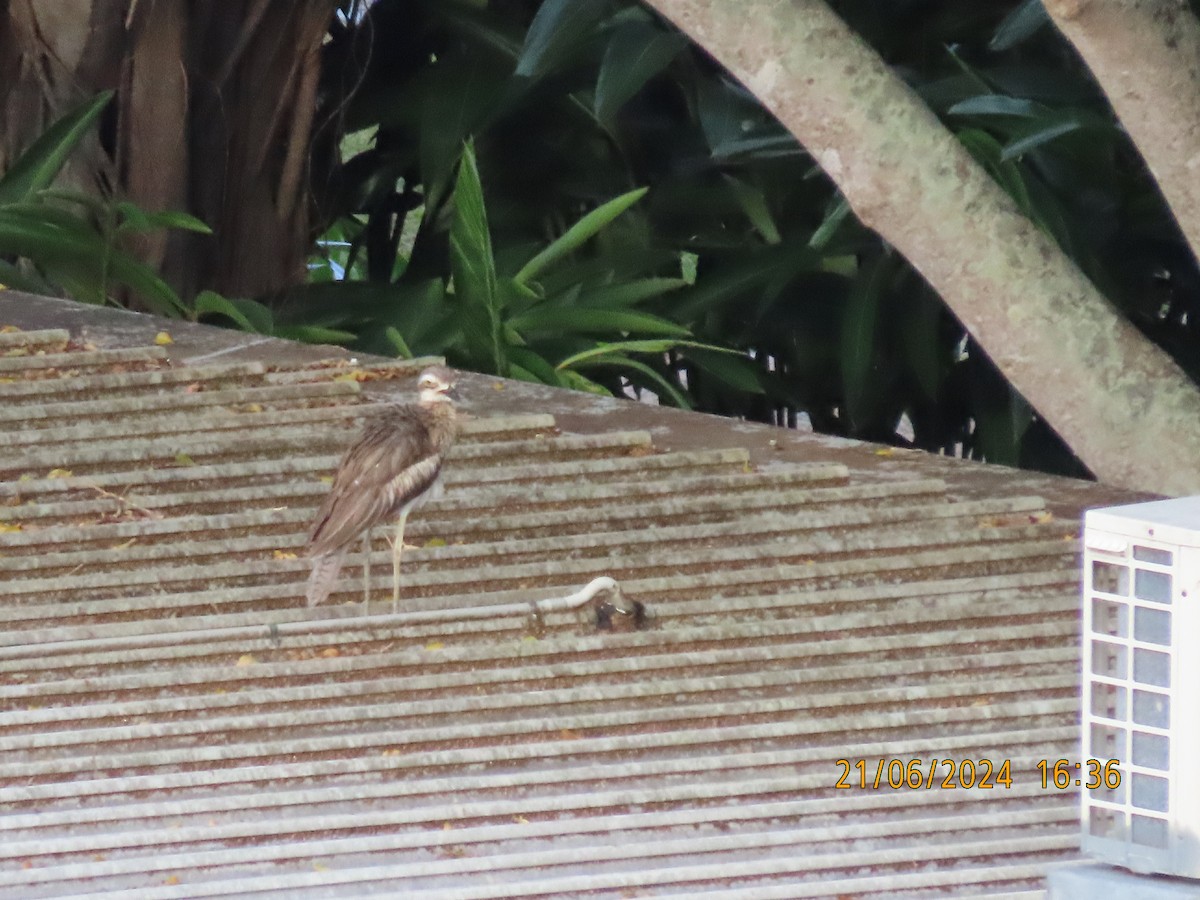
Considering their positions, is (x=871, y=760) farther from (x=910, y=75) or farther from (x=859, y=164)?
(x=910, y=75)

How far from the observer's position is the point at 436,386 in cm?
352

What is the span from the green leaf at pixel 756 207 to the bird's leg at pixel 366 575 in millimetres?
2845

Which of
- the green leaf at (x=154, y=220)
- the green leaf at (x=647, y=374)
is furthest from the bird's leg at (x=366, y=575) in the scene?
the green leaf at (x=154, y=220)

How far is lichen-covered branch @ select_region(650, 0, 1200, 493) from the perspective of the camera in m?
3.28

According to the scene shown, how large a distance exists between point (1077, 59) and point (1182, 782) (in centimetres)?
391

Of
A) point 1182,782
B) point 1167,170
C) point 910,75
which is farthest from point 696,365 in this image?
point 1182,782

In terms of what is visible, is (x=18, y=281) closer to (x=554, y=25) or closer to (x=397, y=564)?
(x=554, y=25)

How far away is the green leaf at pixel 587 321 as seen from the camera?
17.0 ft

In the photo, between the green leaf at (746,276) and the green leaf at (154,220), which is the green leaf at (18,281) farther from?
the green leaf at (746,276)

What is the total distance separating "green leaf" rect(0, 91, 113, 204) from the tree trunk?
387 mm

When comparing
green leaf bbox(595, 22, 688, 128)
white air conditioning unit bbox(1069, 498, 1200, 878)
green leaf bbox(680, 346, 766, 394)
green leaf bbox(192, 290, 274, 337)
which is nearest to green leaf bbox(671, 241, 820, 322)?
green leaf bbox(680, 346, 766, 394)

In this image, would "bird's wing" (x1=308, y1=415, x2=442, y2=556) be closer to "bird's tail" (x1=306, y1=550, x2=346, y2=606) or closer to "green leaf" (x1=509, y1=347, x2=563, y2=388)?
"bird's tail" (x1=306, y1=550, x2=346, y2=606)

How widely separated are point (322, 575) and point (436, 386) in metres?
0.55

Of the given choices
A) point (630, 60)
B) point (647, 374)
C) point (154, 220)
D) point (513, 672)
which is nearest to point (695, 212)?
point (647, 374)
